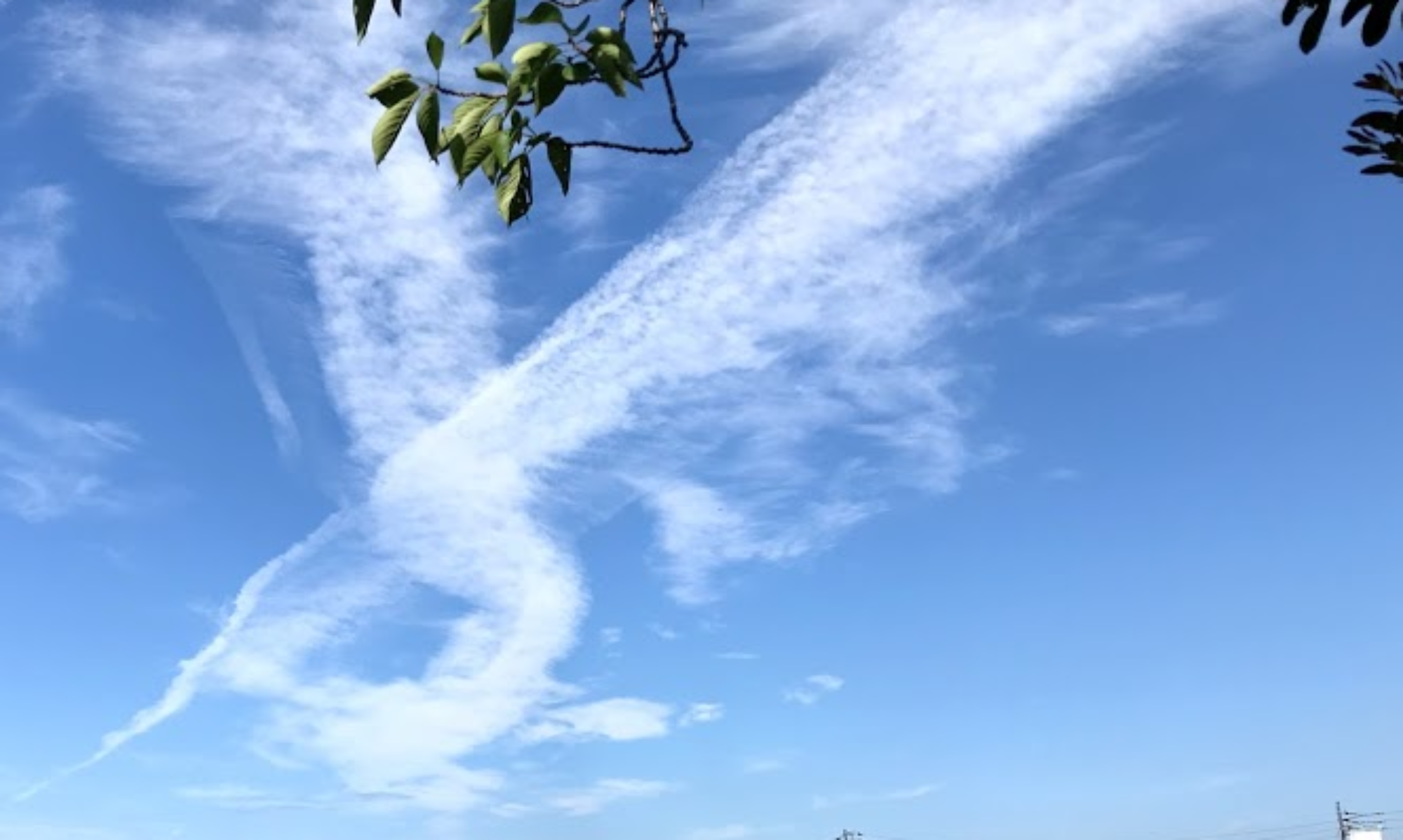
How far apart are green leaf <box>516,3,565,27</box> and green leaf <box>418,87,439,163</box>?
33cm

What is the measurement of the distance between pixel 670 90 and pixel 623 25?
285 mm

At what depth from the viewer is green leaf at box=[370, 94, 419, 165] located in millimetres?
2871

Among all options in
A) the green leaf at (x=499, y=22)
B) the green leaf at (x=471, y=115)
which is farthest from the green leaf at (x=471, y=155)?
the green leaf at (x=499, y=22)

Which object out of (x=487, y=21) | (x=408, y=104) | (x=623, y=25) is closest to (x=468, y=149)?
(x=408, y=104)

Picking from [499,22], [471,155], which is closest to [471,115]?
[471,155]

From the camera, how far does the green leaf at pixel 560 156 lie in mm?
3062

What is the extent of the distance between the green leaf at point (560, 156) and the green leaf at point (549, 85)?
0.89ft

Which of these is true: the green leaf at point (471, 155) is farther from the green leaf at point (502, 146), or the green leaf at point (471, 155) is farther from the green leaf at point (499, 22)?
the green leaf at point (499, 22)

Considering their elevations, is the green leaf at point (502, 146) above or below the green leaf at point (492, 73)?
below

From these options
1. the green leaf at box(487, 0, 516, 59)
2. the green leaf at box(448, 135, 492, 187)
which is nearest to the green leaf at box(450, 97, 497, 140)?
the green leaf at box(448, 135, 492, 187)

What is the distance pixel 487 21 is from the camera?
2.69m

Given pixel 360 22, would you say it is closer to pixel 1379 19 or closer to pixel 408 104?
pixel 408 104

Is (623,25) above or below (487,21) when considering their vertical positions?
above

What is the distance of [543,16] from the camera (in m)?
2.70
